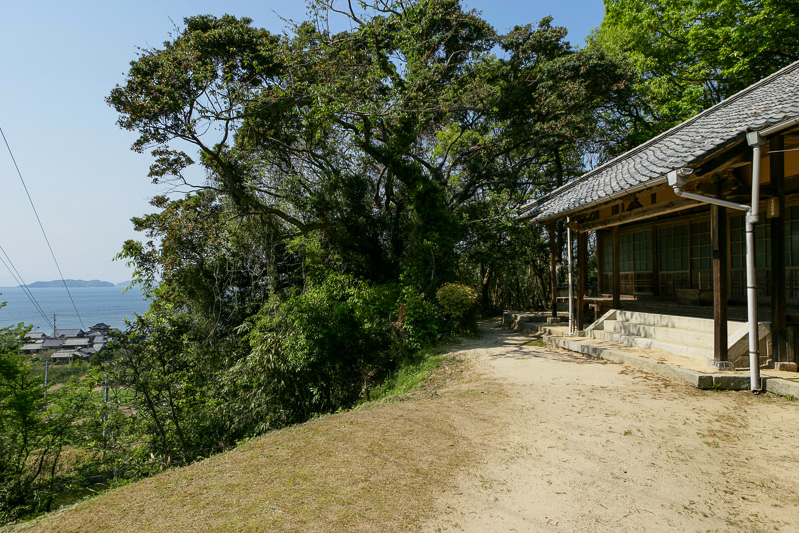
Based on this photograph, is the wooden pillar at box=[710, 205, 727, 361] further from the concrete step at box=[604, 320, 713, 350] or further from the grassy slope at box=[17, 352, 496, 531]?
the grassy slope at box=[17, 352, 496, 531]

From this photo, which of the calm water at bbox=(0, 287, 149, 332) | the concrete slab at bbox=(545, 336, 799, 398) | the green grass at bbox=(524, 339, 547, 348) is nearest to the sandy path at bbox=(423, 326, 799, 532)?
the concrete slab at bbox=(545, 336, 799, 398)

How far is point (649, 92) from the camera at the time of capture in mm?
15516

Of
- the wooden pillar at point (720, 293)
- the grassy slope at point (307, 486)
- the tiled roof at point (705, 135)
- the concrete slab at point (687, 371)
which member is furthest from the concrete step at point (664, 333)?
the grassy slope at point (307, 486)

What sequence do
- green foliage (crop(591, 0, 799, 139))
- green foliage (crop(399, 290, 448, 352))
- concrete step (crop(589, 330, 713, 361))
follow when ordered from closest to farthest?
concrete step (crop(589, 330, 713, 361)) → green foliage (crop(399, 290, 448, 352)) → green foliage (crop(591, 0, 799, 139))

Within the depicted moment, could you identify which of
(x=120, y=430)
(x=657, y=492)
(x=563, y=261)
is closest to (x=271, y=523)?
(x=657, y=492)

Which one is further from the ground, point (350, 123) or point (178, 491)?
point (350, 123)

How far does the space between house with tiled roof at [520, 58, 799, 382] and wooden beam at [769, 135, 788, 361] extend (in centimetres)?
1

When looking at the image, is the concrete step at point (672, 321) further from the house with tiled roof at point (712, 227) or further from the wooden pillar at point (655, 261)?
the wooden pillar at point (655, 261)

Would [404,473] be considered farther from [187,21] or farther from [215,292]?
[187,21]

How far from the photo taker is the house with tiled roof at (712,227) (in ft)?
18.9

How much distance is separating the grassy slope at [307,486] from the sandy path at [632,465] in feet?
0.91

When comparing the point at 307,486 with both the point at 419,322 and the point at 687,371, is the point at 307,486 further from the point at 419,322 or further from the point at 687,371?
the point at 419,322

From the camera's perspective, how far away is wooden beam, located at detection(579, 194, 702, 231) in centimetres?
692

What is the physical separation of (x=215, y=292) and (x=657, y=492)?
12.7m
